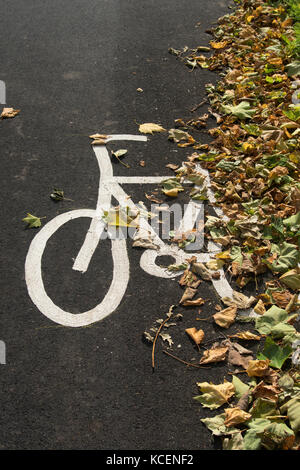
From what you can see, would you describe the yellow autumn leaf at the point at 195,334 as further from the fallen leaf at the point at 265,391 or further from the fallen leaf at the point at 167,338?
the fallen leaf at the point at 265,391

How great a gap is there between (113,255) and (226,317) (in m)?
1.09

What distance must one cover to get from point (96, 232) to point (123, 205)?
413 millimetres

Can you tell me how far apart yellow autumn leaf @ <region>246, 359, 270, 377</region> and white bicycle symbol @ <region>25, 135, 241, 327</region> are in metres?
0.64

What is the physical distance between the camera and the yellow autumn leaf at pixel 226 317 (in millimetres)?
3273

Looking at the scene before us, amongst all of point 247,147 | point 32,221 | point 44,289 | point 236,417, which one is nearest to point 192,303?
point 236,417

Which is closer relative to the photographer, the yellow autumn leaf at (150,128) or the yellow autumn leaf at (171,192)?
the yellow autumn leaf at (171,192)

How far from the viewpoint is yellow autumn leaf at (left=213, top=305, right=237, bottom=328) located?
3.27m

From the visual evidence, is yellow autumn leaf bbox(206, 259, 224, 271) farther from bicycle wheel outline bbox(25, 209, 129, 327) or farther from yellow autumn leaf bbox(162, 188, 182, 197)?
yellow autumn leaf bbox(162, 188, 182, 197)

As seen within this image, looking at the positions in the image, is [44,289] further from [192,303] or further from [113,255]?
[192,303]

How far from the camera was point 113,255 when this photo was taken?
3.74 m

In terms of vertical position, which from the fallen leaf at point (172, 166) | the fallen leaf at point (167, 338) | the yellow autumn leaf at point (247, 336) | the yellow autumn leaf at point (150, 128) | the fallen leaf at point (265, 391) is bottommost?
the fallen leaf at point (265, 391)

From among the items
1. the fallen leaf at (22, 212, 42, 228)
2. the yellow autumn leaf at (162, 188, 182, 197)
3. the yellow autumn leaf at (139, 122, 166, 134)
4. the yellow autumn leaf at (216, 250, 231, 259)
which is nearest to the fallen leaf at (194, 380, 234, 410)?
the yellow autumn leaf at (216, 250, 231, 259)

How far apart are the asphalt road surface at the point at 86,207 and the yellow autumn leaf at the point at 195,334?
0.20ft

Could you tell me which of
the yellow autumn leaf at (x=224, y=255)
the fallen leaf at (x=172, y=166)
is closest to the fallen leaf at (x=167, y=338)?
the yellow autumn leaf at (x=224, y=255)
